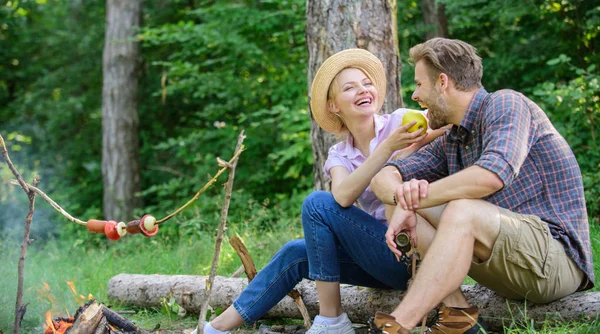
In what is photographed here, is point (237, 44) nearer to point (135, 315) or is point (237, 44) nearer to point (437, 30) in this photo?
point (437, 30)

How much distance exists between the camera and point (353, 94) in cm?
344

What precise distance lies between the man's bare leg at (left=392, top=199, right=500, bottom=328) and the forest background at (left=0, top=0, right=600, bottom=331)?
1418 millimetres

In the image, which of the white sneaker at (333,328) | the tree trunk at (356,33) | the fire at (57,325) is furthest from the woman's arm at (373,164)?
the fire at (57,325)

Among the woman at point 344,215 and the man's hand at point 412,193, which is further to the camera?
the woman at point 344,215

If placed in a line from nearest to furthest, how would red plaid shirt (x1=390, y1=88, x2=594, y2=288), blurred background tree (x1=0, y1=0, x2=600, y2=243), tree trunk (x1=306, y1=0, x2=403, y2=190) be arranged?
red plaid shirt (x1=390, y1=88, x2=594, y2=288) < tree trunk (x1=306, y1=0, x2=403, y2=190) < blurred background tree (x1=0, y1=0, x2=600, y2=243)

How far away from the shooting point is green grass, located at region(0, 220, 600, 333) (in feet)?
13.9

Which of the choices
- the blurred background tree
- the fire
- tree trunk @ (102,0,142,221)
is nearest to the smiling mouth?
the fire

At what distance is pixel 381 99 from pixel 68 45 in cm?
915

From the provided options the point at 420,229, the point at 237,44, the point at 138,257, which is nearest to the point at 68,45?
the point at 237,44

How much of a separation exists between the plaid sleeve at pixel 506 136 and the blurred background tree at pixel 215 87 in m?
3.13

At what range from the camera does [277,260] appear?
3.59 m

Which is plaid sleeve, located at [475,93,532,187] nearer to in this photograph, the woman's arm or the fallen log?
the woman's arm

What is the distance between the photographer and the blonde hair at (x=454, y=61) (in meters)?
2.92

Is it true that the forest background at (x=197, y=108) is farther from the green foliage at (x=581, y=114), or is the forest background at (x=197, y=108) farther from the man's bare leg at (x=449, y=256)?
the man's bare leg at (x=449, y=256)
